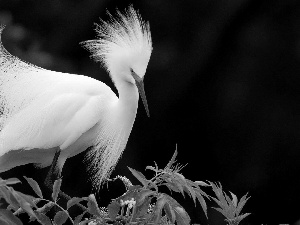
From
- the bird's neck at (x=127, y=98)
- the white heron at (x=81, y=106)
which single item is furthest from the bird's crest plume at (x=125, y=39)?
the bird's neck at (x=127, y=98)

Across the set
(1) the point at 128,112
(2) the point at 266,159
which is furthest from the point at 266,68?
(1) the point at 128,112

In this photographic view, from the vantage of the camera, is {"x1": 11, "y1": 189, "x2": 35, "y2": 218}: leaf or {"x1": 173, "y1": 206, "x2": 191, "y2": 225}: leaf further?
{"x1": 173, "y1": 206, "x2": 191, "y2": 225}: leaf

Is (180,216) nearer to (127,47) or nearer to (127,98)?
(127,47)

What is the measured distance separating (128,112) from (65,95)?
19cm

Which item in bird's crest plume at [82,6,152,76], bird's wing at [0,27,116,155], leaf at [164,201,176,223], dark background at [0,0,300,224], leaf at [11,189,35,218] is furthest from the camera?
dark background at [0,0,300,224]

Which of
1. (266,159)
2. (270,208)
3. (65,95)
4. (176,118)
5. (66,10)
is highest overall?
(66,10)

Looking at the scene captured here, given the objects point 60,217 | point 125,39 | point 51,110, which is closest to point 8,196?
point 60,217

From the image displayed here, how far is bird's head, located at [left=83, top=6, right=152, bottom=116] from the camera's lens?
1997 mm

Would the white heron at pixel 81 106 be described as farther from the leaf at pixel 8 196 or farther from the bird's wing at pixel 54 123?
the leaf at pixel 8 196

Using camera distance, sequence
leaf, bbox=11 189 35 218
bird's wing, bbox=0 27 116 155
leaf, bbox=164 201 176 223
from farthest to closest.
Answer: bird's wing, bbox=0 27 116 155
leaf, bbox=164 201 176 223
leaf, bbox=11 189 35 218

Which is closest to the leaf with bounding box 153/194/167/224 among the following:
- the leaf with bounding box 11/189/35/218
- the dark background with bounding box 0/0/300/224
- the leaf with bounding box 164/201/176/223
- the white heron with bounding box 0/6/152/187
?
the leaf with bounding box 164/201/176/223

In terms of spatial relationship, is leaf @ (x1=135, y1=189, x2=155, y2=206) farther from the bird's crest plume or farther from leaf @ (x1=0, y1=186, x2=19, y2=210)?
the bird's crest plume

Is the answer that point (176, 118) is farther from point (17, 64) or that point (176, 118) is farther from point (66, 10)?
point (17, 64)

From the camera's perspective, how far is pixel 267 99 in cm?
389
